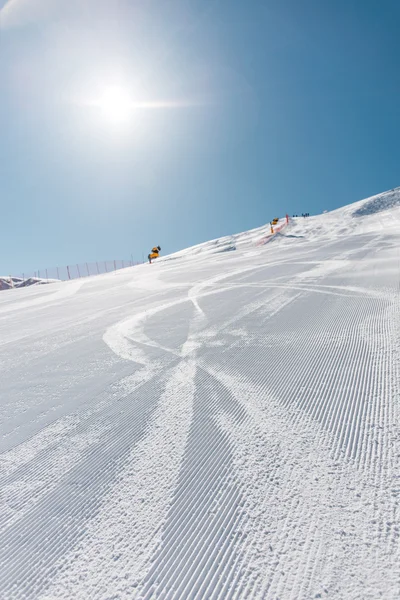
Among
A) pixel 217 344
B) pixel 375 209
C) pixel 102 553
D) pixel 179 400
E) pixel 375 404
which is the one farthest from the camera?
pixel 375 209

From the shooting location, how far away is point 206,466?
154cm

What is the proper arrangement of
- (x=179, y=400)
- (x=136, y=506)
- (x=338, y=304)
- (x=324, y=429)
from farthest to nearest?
(x=338, y=304), (x=179, y=400), (x=324, y=429), (x=136, y=506)

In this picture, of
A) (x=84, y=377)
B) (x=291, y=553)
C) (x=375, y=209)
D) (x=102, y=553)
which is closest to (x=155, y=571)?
(x=102, y=553)

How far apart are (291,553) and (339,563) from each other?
15cm

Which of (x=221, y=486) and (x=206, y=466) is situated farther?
(x=206, y=466)

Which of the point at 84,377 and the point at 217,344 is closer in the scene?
the point at 84,377

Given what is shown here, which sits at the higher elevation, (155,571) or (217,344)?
(217,344)

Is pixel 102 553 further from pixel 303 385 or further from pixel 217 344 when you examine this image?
pixel 217 344

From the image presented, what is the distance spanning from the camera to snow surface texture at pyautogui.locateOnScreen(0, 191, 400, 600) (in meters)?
1.07

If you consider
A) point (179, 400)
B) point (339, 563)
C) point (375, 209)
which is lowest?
point (339, 563)

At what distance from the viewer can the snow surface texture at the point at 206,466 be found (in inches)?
42.0

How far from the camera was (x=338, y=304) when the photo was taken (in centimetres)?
437

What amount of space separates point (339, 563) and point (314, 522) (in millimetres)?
153

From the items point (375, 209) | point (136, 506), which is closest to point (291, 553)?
point (136, 506)
